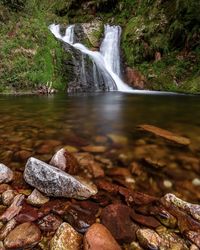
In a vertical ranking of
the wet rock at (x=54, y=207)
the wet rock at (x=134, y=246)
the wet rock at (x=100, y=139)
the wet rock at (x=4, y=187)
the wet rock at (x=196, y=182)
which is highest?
the wet rock at (x=100, y=139)

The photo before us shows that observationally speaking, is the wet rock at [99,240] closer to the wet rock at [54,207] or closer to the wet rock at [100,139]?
the wet rock at [54,207]

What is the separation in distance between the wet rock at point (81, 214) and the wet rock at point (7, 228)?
44cm

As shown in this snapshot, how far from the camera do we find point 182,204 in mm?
2264

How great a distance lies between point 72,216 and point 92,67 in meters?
15.0

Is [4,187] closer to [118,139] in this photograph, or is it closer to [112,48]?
[118,139]

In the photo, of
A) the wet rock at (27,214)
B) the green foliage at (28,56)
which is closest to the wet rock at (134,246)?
the wet rock at (27,214)

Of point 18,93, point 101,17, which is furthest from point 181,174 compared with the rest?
point 101,17

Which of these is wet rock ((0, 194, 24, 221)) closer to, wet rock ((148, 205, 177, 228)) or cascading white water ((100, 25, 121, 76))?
wet rock ((148, 205, 177, 228))

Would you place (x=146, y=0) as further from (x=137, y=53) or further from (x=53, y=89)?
(x=53, y=89)

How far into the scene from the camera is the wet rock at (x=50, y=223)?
205cm

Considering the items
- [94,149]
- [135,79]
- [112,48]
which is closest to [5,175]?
[94,149]

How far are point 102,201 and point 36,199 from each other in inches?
25.7

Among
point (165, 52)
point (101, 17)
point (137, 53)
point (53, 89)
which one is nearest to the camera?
point (53, 89)

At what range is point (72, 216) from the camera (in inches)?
86.1
